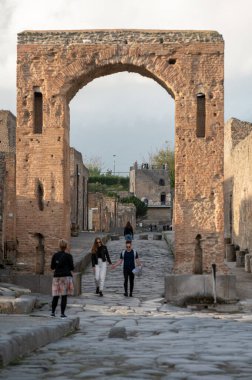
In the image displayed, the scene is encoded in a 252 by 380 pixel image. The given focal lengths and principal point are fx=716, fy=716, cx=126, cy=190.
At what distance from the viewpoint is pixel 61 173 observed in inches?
627

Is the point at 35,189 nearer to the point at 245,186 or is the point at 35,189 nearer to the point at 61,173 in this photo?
the point at 61,173

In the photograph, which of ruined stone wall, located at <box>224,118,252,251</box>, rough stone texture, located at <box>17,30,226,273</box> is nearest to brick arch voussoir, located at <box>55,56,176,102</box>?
rough stone texture, located at <box>17,30,226,273</box>

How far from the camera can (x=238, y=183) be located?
29297mm

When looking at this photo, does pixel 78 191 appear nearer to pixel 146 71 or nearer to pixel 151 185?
pixel 146 71

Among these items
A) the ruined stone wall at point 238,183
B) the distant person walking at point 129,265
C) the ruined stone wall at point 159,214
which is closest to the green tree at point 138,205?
the ruined stone wall at point 159,214

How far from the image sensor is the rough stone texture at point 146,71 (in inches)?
619

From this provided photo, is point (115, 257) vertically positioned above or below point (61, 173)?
below

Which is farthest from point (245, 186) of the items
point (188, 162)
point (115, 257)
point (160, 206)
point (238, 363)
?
point (160, 206)

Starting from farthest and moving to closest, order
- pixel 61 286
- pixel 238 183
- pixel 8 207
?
pixel 238 183 < pixel 8 207 < pixel 61 286

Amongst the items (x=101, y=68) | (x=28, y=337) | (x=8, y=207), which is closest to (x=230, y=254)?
(x=8, y=207)

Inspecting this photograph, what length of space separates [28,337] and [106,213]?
39248 millimetres

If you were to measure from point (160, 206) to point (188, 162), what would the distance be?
62.9 m

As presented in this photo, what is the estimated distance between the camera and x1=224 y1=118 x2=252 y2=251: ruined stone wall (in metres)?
25.7

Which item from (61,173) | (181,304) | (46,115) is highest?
(46,115)
